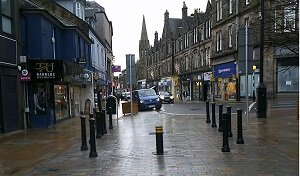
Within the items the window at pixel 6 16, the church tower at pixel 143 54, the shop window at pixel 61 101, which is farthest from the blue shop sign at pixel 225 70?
the church tower at pixel 143 54

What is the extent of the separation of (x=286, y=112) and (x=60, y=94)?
501 inches

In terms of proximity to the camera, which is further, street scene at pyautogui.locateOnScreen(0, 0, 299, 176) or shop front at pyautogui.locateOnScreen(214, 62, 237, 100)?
shop front at pyautogui.locateOnScreen(214, 62, 237, 100)

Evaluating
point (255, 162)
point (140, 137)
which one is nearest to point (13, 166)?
point (140, 137)

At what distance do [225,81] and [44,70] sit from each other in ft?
86.6

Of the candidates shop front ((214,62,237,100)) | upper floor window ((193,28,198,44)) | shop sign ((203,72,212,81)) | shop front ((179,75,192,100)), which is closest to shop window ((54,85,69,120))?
shop front ((214,62,237,100))

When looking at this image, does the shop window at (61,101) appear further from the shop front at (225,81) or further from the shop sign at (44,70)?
the shop front at (225,81)

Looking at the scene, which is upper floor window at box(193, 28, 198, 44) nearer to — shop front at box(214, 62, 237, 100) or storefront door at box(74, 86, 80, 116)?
shop front at box(214, 62, 237, 100)

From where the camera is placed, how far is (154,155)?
7.75 m

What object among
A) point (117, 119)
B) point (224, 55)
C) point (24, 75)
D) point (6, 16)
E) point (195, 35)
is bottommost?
point (117, 119)

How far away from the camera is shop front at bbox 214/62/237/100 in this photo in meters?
33.8

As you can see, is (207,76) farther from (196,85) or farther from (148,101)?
(148,101)

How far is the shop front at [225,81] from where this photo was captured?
111 ft

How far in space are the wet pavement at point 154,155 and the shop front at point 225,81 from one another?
22.9 meters

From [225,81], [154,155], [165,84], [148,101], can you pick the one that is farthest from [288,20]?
[165,84]
